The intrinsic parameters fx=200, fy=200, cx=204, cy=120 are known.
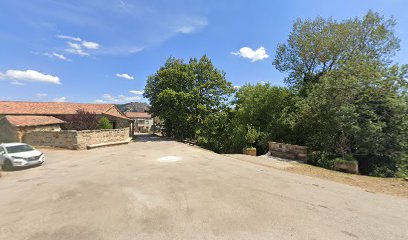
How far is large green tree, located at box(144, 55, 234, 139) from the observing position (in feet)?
91.8

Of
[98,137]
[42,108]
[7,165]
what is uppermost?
[42,108]

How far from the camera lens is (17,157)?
11172 mm

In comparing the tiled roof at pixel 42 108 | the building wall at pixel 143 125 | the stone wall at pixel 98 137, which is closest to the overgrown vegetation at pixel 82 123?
the stone wall at pixel 98 137

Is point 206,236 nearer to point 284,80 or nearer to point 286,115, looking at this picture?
point 286,115

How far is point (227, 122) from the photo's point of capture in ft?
91.0

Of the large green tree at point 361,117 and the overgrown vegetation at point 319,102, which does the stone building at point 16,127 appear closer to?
the overgrown vegetation at point 319,102

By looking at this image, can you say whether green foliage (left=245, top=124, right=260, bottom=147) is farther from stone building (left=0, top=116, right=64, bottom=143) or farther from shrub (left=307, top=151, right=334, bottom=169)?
stone building (left=0, top=116, right=64, bottom=143)

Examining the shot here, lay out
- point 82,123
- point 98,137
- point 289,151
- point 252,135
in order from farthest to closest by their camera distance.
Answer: point 82,123 < point 98,137 < point 252,135 < point 289,151

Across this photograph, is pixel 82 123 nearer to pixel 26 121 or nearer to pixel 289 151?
pixel 26 121

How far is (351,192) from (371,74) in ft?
32.3

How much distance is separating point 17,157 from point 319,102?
19.4 metres

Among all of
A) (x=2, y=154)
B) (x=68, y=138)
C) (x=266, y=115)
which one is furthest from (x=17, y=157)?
(x=266, y=115)

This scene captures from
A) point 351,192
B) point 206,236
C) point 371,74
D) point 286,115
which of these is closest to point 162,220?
point 206,236

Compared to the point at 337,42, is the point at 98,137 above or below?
below
